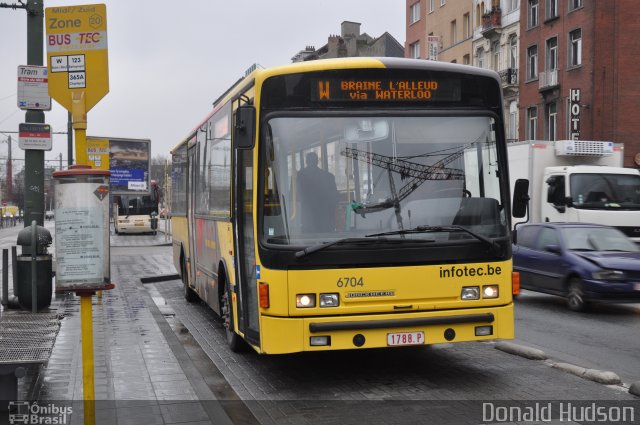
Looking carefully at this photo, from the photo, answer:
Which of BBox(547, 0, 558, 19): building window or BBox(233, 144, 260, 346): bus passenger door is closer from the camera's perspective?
BBox(233, 144, 260, 346): bus passenger door

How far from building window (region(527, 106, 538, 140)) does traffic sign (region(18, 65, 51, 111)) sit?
34.4m

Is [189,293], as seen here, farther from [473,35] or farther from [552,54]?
[473,35]

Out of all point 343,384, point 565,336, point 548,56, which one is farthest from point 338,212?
point 548,56

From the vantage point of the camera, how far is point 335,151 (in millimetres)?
7305

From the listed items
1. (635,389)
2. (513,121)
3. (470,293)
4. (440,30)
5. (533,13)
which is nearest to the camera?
(635,389)

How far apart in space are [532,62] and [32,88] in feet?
117

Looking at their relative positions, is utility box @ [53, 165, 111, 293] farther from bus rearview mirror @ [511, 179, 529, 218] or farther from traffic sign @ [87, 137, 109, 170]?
traffic sign @ [87, 137, 109, 170]

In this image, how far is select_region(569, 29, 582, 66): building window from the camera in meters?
38.8

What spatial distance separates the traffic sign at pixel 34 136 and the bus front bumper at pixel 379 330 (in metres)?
6.47

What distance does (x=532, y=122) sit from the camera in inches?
1714

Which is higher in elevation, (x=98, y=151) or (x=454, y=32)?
(x=454, y=32)

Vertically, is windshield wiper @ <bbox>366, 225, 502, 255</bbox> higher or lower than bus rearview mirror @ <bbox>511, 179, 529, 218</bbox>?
lower

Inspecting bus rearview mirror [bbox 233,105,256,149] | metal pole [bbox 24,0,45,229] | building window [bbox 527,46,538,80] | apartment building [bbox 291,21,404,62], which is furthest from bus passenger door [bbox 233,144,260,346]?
apartment building [bbox 291,21,404,62]

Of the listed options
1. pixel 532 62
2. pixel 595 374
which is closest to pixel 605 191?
pixel 595 374
